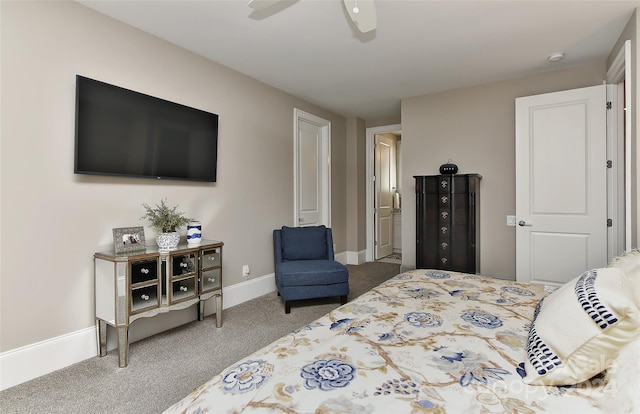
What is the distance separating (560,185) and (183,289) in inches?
150

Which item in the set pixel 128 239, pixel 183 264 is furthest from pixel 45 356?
pixel 183 264

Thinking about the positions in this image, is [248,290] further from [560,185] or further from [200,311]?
[560,185]

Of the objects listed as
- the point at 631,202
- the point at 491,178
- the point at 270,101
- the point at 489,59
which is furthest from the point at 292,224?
the point at 631,202

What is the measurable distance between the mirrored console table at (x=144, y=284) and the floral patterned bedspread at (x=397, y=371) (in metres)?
1.57

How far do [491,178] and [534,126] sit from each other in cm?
75

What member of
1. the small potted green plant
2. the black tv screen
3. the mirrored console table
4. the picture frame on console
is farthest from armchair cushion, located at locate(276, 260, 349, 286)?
the picture frame on console

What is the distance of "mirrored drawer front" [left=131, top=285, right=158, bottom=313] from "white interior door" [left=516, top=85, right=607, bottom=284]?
12.0ft

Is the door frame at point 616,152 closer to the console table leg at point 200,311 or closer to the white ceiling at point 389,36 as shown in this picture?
the white ceiling at point 389,36

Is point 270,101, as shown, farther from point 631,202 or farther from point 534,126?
point 631,202

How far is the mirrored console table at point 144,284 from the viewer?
86.4 inches

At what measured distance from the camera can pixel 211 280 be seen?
9.32 ft

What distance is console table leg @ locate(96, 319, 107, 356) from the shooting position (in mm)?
2346

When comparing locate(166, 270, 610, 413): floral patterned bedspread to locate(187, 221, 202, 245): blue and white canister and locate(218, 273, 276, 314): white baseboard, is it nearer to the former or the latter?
locate(187, 221, 202, 245): blue and white canister

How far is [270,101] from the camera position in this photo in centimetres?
402
